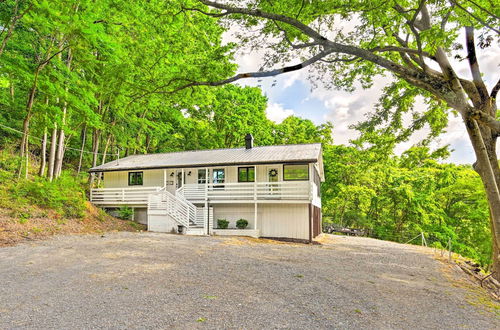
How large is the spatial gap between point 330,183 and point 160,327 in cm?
2767

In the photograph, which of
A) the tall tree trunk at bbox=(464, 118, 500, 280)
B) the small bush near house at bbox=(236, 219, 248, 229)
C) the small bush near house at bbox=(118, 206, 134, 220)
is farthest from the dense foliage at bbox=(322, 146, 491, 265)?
the small bush near house at bbox=(118, 206, 134, 220)

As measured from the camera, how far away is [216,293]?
5.22 meters

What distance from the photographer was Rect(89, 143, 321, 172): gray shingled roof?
55.4 feet

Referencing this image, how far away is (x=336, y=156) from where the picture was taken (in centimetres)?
2988

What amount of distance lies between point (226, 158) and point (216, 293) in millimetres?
13632

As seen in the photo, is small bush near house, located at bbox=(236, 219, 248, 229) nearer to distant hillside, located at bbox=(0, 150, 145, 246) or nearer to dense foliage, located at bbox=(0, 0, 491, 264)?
distant hillside, located at bbox=(0, 150, 145, 246)

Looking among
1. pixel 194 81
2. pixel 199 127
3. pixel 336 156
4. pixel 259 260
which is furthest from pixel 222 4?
pixel 336 156

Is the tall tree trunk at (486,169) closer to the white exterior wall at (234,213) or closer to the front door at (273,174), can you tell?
the front door at (273,174)

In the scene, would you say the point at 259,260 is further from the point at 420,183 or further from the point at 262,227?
the point at 420,183

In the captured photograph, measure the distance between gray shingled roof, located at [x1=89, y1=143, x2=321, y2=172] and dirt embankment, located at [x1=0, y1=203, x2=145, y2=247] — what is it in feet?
15.4

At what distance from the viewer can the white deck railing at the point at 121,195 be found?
1897 centimetres

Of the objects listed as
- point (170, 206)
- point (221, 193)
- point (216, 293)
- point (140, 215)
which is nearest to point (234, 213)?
point (221, 193)

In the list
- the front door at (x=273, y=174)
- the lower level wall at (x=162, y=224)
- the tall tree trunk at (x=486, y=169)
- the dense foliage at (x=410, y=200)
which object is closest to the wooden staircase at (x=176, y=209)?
the lower level wall at (x=162, y=224)

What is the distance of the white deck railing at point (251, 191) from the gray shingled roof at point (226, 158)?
1304 mm
